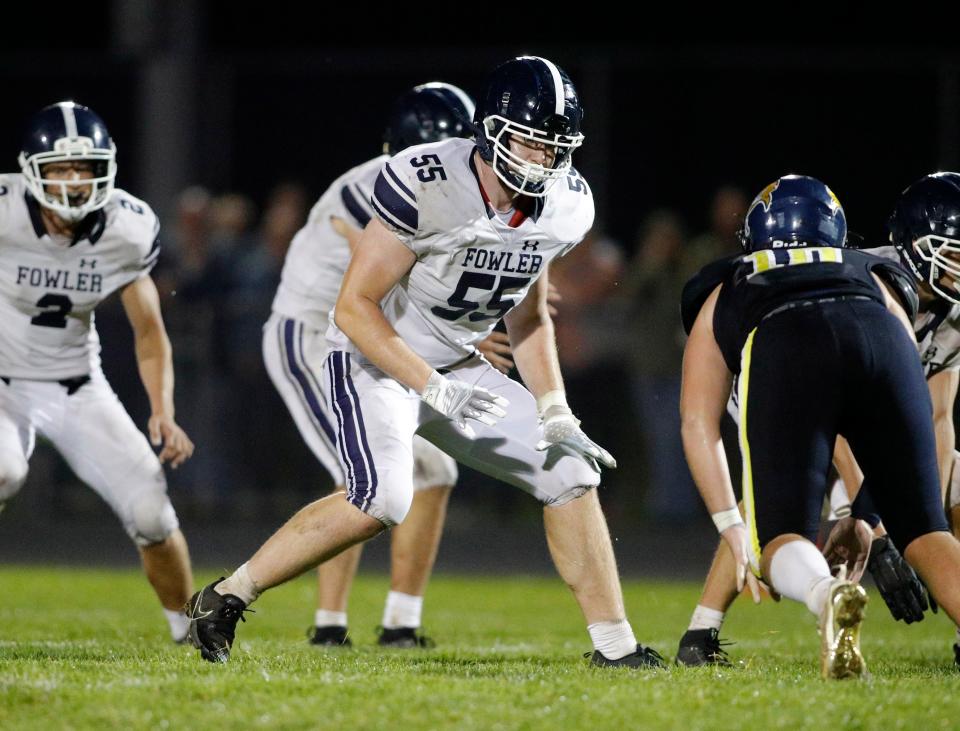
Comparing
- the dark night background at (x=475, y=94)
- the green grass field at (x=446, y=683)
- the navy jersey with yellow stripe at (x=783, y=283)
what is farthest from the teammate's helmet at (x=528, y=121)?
the dark night background at (x=475, y=94)

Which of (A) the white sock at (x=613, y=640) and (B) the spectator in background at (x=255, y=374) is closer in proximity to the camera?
(A) the white sock at (x=613, y=640)

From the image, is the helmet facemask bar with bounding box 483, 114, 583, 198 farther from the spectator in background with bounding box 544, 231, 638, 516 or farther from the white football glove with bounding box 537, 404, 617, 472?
the spectator in background with bounding box 544, 231, 638, 516

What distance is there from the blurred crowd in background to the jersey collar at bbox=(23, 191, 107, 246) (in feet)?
14.4

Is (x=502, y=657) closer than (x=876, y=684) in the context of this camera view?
No

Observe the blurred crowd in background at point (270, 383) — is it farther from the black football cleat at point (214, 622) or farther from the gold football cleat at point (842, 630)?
the gold football cleat at point (842, 630)

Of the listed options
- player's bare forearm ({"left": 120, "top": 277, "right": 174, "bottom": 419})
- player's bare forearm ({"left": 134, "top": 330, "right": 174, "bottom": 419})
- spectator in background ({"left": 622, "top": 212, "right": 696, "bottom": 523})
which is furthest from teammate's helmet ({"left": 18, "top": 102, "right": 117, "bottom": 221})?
spectator in background ({"left": 622, "top": 212, "right": 696, "bottom": 523})

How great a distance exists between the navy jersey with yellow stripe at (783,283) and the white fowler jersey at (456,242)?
1.92 ft

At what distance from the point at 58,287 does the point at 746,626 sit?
11.6ft

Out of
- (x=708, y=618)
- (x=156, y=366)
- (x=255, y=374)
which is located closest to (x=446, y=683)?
(x=708, y=618)

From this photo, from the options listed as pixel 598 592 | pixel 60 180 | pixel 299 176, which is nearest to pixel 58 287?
pixel 60 180

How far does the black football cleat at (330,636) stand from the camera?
6030 millimetres

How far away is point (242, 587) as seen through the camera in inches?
187

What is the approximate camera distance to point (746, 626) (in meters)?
7.24

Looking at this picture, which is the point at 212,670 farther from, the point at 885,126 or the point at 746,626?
the point at 885,126
